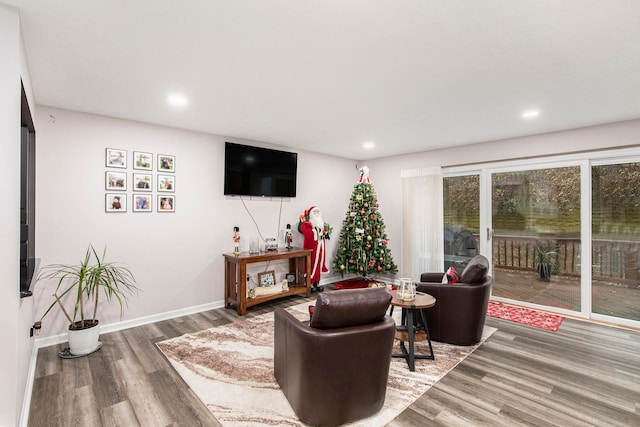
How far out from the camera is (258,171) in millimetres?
4840

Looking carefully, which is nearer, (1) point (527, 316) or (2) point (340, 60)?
(2) point (340, 60)

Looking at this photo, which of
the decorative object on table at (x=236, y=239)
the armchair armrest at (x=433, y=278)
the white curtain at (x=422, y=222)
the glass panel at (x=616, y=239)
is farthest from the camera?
the white curtain at (x=422, y=222)

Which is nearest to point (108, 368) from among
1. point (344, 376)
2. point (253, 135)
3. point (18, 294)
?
point (18, 294)

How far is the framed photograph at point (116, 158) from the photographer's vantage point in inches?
141

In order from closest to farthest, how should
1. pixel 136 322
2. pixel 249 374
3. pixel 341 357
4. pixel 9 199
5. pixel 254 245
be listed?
pixel 9 199 < pixel 341 357 < pixel 249 374 < pixel 136 322 < pixel 254 245

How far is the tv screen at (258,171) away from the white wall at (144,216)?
14cm

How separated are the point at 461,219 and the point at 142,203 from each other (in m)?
4.72

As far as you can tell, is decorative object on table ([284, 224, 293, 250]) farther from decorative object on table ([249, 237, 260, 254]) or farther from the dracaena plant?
the dracaena plant

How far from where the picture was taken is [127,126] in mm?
3719

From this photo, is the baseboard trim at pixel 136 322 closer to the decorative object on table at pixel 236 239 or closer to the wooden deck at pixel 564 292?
the decorative object on table at pixel 236 239

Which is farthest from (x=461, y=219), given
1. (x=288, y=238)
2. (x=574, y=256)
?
(x=288, y=238)

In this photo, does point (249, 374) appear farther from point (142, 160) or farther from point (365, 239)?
point (365, 239)

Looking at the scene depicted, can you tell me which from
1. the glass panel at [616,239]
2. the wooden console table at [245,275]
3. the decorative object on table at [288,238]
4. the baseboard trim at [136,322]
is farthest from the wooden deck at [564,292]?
the baseboard trim at [136,322]

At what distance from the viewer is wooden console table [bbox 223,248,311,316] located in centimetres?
416
